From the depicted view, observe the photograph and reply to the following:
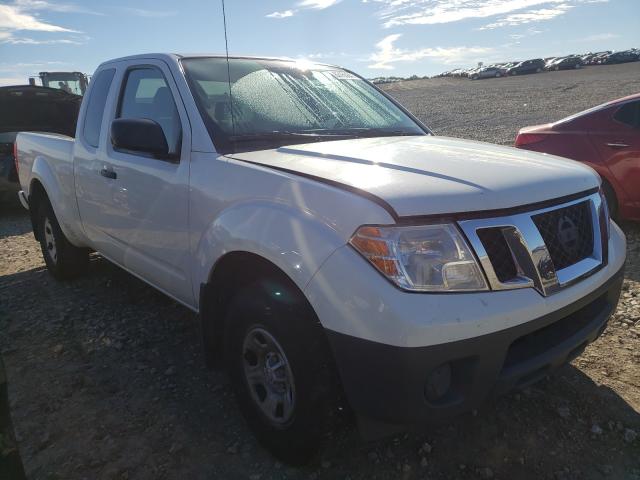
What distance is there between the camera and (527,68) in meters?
47.3

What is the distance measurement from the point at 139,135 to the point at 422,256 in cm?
161

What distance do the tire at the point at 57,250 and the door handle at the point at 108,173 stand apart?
1.44 metres

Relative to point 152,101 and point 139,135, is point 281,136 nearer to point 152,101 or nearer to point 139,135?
point 139,135

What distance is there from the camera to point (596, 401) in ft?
8.80

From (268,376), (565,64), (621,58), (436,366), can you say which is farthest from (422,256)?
(621,58)

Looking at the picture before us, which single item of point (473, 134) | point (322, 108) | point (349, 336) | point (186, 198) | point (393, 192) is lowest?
point (473, 134)

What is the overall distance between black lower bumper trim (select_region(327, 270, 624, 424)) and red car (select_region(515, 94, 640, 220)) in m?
3.80

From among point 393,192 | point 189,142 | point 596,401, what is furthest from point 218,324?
point 596,401

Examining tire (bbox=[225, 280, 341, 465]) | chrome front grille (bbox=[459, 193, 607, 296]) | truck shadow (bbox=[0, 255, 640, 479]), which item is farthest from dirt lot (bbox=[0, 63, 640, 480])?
chrome front grille (bbox=[459, 193, 607, 296])

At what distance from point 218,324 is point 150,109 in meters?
1.51

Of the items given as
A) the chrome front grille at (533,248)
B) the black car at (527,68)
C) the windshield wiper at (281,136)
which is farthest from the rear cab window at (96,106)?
the black car at (527,68)

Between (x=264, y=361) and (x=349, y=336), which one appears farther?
(x=264, y=361)

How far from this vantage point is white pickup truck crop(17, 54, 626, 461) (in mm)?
1762

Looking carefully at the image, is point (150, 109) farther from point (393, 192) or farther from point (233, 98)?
point (393, 192)
